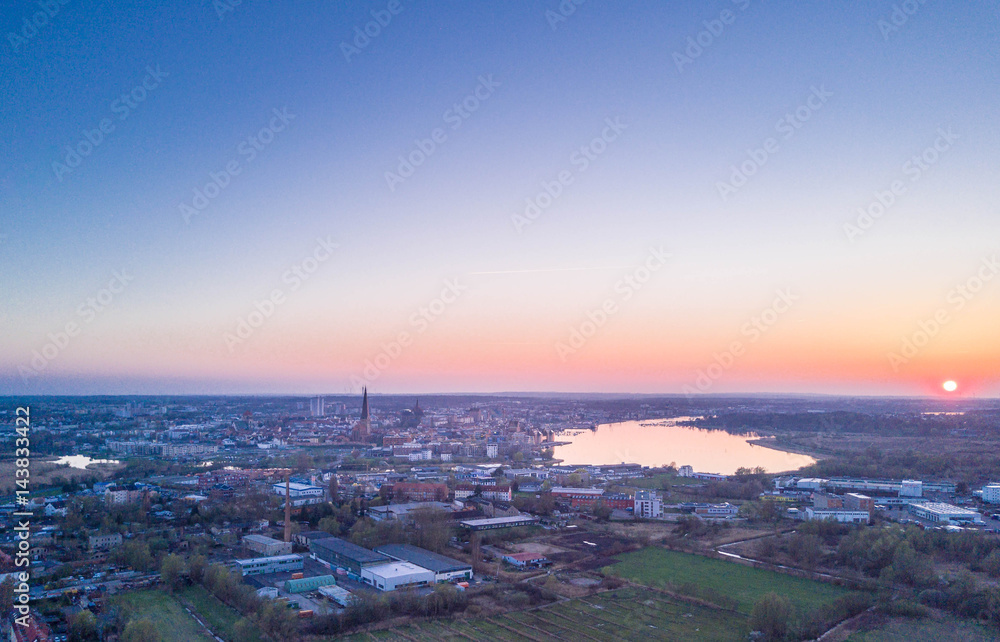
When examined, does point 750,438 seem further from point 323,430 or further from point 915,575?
point 915,575

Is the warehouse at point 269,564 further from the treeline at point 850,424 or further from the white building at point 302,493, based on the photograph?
the treeline at point 850,424

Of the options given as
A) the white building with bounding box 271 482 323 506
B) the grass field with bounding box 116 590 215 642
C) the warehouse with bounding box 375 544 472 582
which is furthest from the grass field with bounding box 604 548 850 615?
the white building with bounding box 271 482 323 506

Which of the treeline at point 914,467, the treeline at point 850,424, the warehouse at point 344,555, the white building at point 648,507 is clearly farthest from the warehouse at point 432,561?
the treeline at point 850,424

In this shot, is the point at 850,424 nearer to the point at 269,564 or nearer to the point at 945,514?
the point at 945,514

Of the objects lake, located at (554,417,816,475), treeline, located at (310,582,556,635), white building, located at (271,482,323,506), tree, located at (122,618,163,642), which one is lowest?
lake, located at (554,417,816,475)

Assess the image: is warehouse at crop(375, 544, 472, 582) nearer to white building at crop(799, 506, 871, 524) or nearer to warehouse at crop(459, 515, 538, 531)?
warehouse at crop(459, 515, 538, 531)

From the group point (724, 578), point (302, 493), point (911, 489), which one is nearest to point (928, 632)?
point (724, 578)
